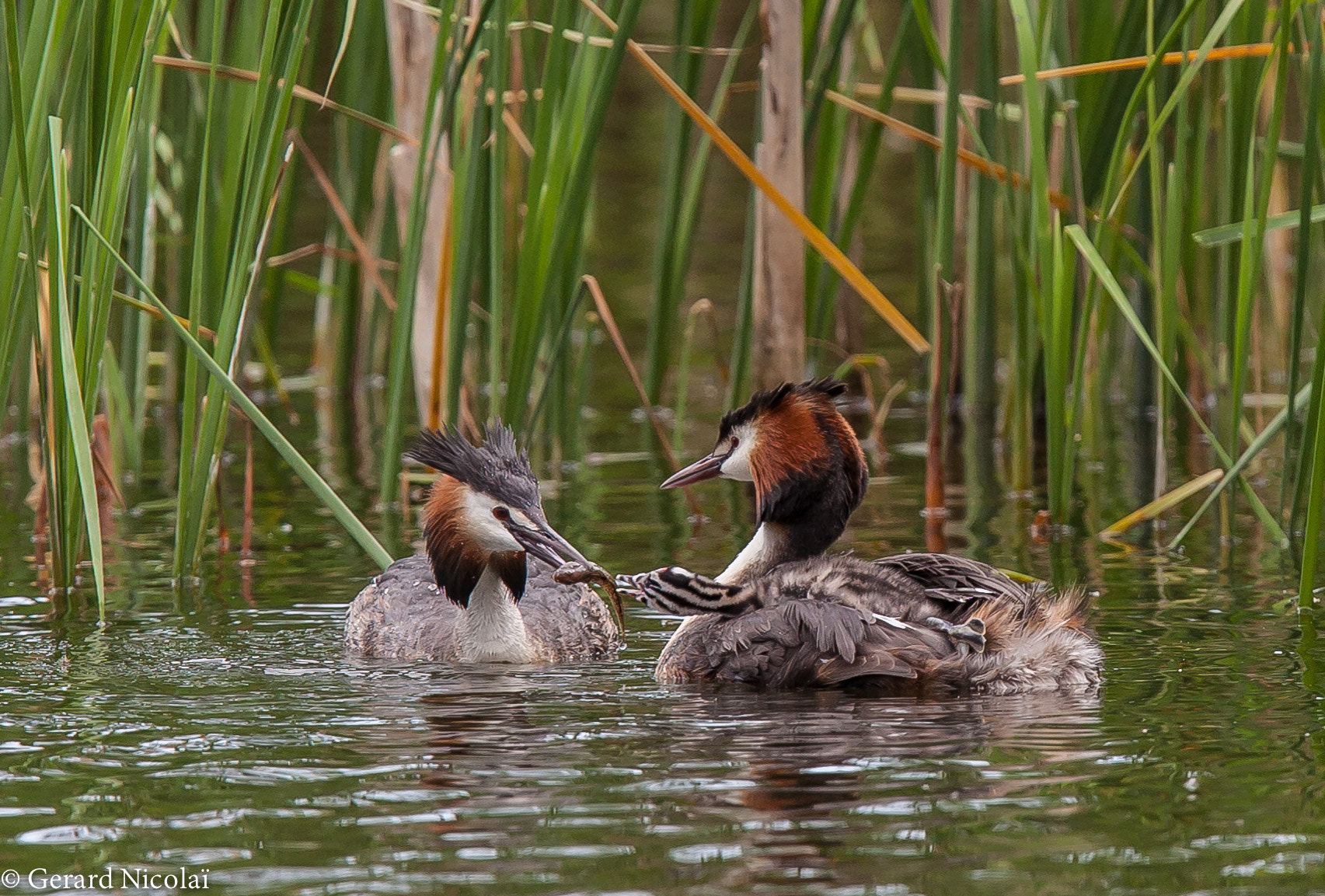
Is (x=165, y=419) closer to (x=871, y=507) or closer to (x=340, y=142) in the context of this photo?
(x=340, y=142)

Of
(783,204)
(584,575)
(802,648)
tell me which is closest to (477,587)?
(584,575)

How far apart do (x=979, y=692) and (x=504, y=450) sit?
1845 mm

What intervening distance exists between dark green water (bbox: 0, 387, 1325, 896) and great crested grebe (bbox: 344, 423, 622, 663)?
0.59 feet

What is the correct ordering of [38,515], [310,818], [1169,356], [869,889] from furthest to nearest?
[38,515] → [1169,356] → [310,818] → [869,889]

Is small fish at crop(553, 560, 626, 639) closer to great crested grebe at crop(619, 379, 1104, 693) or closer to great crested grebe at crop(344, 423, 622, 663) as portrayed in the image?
great crested grebe at crop(619, 379, 1104, 693)

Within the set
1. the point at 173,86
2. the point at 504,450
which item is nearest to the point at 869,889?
the point at 504,450

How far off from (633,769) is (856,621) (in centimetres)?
108

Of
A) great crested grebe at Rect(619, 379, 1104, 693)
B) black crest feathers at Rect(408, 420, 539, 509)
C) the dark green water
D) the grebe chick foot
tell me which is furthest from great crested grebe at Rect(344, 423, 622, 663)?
the grebe chick foot

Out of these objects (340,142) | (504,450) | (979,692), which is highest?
(340,142)

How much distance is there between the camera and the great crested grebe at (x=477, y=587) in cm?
623

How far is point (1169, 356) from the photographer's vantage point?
6.77 meters

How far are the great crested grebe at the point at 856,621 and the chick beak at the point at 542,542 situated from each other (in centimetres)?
42

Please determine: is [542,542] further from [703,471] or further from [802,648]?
[802,648]

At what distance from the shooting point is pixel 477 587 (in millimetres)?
6402
